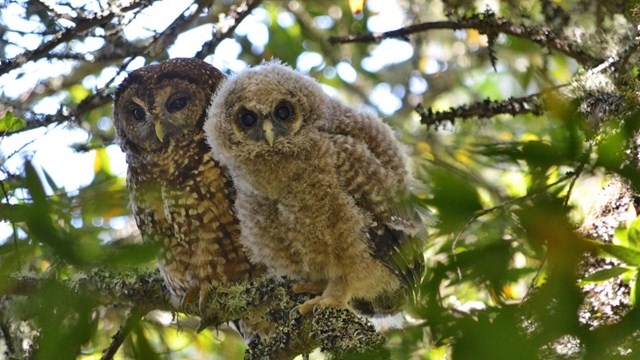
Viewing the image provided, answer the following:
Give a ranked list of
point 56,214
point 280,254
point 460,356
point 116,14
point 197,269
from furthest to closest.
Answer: point 197,269
point 280,254
point 116,14
point 56,214
point 460,356

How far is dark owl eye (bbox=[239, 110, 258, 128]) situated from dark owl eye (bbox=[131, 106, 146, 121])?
57 centimetres

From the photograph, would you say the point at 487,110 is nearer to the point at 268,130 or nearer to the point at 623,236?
the point at 268,130

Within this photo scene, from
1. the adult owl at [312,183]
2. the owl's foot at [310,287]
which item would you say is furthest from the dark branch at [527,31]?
Result: the owl's foot at [310,287]

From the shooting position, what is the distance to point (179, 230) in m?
3.18

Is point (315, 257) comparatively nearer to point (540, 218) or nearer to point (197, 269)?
point (197, 269)

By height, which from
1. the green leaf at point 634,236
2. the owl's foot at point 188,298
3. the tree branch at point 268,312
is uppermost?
the green leaf at point 634,236

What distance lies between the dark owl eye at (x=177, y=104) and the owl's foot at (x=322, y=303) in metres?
1.15

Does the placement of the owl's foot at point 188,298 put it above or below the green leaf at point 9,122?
below

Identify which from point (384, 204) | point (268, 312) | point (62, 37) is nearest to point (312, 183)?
point (384, 204)

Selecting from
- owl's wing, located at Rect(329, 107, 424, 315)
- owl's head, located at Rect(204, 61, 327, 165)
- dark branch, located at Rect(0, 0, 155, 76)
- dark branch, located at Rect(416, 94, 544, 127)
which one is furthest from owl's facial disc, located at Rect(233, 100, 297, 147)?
dark branch, located at Rect(0, 0, 155, 76)

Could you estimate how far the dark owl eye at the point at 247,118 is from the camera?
9.98 ft

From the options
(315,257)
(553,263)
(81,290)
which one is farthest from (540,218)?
(315,257)

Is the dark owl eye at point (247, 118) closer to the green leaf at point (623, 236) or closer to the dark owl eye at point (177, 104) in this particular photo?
the dark owl eye at point (177, 104)

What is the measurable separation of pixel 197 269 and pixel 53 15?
43.2 inches
